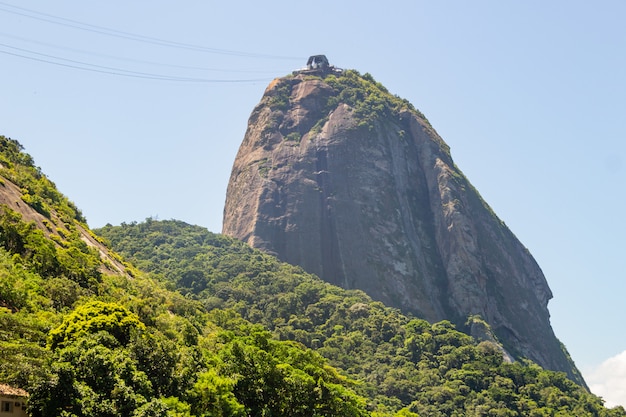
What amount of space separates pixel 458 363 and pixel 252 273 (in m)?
32.1

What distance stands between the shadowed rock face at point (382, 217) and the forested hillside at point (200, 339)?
8151 millimetres

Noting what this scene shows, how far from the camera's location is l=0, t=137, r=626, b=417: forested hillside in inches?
1260

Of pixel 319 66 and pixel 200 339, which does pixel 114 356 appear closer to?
pixel 200 339

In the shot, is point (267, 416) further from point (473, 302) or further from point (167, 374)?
point (473, 302)

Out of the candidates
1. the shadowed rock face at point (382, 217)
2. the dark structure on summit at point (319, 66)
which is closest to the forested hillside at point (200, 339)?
the shadowed rock face at point (382, 217)

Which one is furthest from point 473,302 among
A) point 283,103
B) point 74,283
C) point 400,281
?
point 74,283

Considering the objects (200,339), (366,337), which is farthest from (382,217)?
(200,339)

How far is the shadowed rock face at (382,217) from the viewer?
118 meters

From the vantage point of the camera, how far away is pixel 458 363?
86312 millimetres

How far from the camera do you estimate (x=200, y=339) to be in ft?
166

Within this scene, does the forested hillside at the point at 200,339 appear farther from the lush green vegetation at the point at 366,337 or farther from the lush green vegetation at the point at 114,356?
the lush green vegetation at the point at 366,337

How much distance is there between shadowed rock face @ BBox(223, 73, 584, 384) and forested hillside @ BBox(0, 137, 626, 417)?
8151 mm

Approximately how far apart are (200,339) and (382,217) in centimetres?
7547

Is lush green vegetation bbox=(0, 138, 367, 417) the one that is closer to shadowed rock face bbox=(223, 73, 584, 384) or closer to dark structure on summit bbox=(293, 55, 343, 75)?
shadowed rock face bbox=(223, 73, 584, 384)
